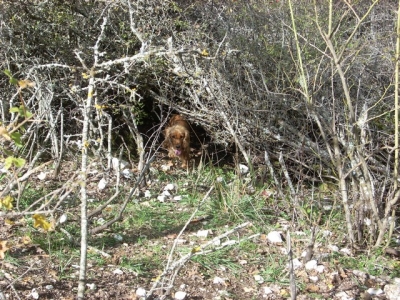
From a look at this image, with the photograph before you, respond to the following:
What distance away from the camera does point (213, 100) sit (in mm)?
5750

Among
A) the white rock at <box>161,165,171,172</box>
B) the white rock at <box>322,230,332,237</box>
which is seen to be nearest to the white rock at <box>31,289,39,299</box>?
the white rock at <box>322,230,332,237</box>

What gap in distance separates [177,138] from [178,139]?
2 cm

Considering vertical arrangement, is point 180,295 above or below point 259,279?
above

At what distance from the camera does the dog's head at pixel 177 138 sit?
6680 millimetres

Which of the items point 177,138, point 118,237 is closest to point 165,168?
point 177,138

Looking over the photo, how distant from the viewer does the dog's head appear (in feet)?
21.9

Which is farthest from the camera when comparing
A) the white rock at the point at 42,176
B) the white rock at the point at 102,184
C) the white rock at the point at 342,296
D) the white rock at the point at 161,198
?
the white rock at the point at 42,176

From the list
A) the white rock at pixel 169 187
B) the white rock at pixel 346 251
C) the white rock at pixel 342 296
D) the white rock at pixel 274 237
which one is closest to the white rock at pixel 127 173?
the white rock at pixel 169 187

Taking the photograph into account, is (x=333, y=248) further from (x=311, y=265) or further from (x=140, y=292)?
(x=140, y=292)

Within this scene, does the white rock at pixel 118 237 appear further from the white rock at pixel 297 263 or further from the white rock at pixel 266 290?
the white rock at pixel 297 263

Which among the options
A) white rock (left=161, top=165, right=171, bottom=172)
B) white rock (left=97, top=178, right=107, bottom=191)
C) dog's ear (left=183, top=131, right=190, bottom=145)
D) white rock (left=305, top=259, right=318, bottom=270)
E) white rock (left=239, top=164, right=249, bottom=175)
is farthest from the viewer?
dog's ear (left=183, top=131, right=190, bottom=145)

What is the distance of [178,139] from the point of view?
22.5ft

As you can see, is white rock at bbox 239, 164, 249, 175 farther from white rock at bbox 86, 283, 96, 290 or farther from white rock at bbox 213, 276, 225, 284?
white rock at bbox 86, 283, 96, 290

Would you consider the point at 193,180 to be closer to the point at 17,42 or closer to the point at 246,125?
the point at 246,125
